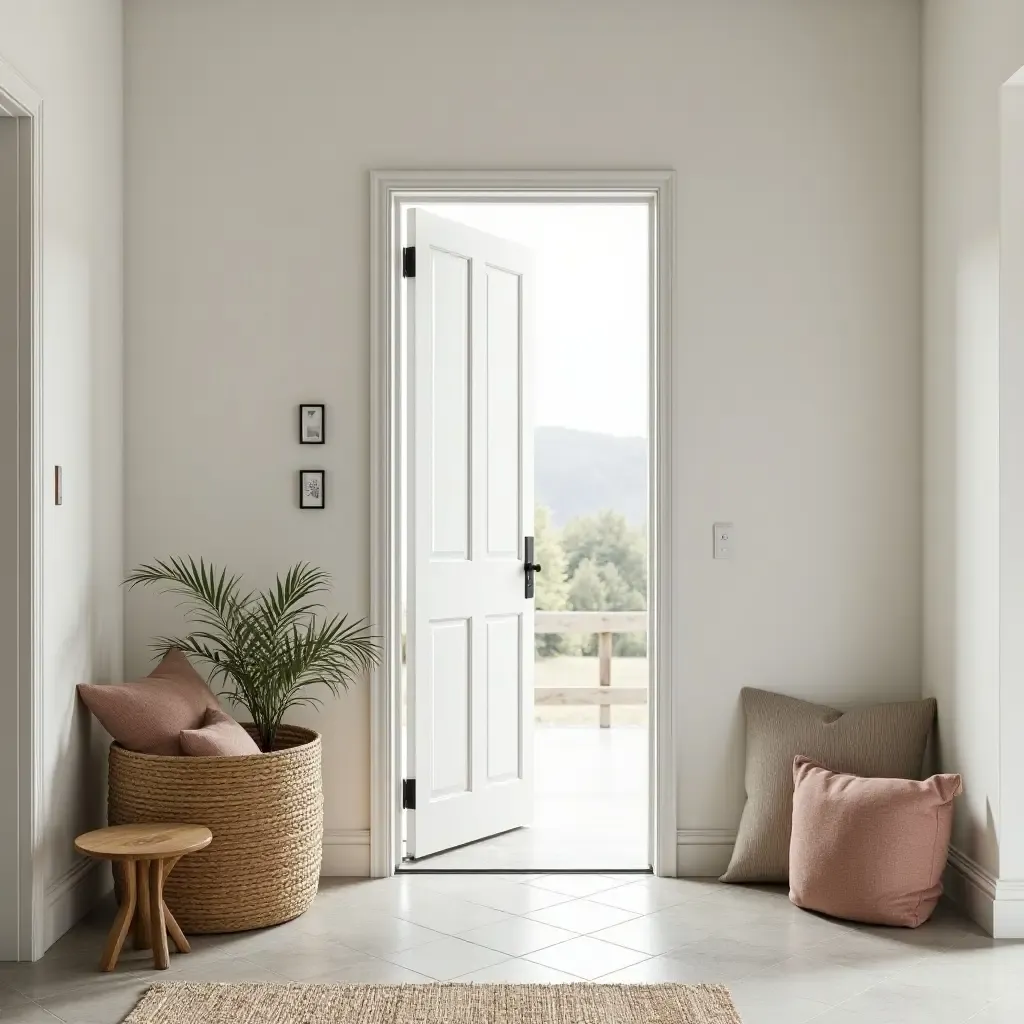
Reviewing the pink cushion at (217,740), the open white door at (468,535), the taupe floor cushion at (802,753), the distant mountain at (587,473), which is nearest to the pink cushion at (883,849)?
the taupe floor cushion at (802,753)

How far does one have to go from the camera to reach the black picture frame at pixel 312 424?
3.76 m

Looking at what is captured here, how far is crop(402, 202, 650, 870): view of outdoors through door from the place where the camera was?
21.6 ft

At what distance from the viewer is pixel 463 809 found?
4.14m

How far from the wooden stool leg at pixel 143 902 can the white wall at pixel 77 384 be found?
27 cm

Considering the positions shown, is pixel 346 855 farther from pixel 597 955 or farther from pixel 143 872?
pixel 597 955

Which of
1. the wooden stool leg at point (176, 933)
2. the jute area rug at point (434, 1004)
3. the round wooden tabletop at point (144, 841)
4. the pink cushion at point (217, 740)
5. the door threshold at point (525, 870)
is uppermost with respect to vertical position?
the pink cushion at point (217, 740)

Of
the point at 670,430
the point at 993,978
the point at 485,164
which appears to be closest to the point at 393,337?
the point at 485,164

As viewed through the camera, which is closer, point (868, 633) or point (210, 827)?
point (210, 827)

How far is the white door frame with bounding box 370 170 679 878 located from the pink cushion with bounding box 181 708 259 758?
526 millimetres

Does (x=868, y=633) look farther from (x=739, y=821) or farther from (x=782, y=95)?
(x=782, y=95)

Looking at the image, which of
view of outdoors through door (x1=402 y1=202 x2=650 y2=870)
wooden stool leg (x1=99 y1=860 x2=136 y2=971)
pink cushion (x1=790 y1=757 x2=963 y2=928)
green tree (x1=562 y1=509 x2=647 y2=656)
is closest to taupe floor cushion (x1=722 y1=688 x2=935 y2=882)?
pink cushion (x1=790 y1=757 x2=963 y2=928)

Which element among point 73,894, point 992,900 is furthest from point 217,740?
point 992,900

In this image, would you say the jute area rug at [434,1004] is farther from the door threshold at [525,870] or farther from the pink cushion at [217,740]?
the door threshold at [525,870]

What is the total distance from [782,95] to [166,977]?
10.4 feet
